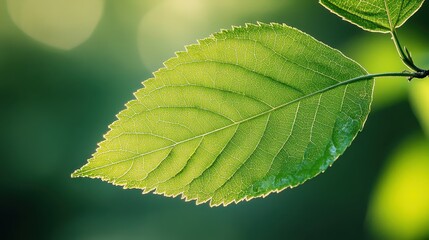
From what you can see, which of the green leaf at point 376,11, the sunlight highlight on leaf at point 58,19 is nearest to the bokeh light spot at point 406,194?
the green leaf at point 376,11

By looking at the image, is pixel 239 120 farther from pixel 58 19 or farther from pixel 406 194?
pixel 58 19

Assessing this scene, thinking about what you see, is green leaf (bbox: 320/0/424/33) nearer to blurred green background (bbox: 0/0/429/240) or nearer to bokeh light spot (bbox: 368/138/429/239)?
bokeh light spot (bbox: 368/138/429/239)

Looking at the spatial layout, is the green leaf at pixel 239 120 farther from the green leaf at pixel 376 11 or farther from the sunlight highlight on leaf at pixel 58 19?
the sunlight highlight on leaf at pixel 58 19

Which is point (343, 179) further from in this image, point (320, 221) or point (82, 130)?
point (82, 130)

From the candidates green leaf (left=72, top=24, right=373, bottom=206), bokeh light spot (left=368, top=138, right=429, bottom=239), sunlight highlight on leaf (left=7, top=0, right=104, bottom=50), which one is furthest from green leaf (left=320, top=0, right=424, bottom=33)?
sunlight highlight on leaf (left=7, top=0, right=104, bottom=50)

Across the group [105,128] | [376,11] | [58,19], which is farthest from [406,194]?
[58,19]

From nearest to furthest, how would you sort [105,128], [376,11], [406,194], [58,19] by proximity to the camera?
[376,11] < [406,194] < [105,128] < [58,19]
